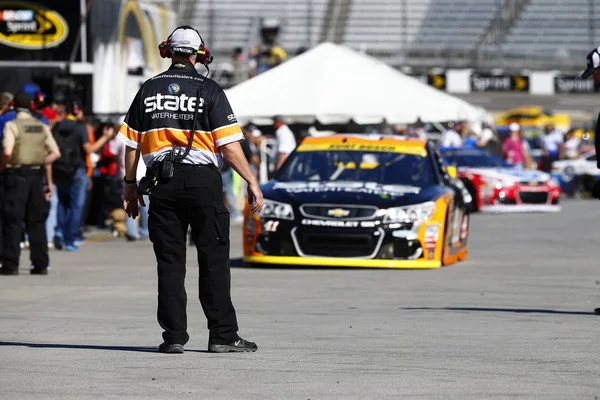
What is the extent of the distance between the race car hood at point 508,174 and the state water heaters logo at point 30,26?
26.7 feet

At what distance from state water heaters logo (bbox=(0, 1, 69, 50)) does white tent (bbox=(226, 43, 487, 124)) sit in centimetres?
398

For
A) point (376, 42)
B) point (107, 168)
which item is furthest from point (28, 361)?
point (376, 42)

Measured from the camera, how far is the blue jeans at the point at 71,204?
1697 centimetres

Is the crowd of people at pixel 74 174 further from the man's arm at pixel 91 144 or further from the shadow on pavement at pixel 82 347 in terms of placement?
the shadow on pavement at pixel 82 347

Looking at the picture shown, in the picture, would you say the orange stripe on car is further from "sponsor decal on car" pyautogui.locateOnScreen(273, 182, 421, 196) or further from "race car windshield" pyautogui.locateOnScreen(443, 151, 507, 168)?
"race car windshield" pyautogui.locateOnScreen(443, 151, 507, 168)

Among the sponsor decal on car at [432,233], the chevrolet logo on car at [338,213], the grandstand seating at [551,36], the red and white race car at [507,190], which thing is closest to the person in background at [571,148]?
the red and white race car at [507,190]

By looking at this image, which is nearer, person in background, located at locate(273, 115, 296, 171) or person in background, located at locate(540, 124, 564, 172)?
person in background, located at locate(273, 115, 296, 171)

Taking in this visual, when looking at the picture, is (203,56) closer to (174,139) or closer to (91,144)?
(174,139)

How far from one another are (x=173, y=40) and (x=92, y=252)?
30.4 feet

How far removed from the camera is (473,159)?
2706 cm

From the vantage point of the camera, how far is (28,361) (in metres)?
7.52

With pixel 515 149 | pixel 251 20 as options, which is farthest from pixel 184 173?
pixel 251 20

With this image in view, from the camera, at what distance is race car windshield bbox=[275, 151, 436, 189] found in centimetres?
1489

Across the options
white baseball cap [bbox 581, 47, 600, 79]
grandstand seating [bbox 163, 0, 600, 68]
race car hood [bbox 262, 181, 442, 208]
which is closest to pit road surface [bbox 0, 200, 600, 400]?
race car hood [bbox 262, 181, 442, 208]
